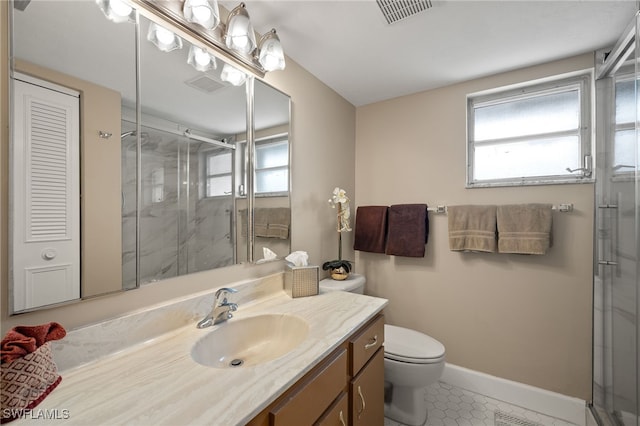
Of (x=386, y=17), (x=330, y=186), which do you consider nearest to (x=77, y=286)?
(x=330, y=186)

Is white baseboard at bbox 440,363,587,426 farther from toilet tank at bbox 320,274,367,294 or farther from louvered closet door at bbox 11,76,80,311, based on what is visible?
louvered closet door at bbox 11,76,80,311

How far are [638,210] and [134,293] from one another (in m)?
2.18

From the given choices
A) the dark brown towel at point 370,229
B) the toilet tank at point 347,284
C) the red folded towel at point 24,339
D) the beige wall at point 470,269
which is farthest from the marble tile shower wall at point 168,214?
the beige wall at point 470,269

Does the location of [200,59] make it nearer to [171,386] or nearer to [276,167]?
[276,167]

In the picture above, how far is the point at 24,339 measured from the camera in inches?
23.2

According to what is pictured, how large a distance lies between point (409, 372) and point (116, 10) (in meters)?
2.08

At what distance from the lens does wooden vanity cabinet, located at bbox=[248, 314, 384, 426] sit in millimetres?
688

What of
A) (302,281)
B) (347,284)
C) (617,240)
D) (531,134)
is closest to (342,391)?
(302,281)

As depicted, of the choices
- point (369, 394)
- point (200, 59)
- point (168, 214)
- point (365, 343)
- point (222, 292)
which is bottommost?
point (369, 394)

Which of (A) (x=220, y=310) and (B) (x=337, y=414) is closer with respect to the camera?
(B) (x=337, y=414)

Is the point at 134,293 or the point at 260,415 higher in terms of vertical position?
the point at 134,293

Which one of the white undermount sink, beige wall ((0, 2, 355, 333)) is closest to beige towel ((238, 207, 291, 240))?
beige wall ((0, 2, 355, 333))

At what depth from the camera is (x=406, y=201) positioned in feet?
6.94

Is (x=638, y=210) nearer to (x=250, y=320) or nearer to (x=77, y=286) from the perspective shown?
(x=250, y=320)
